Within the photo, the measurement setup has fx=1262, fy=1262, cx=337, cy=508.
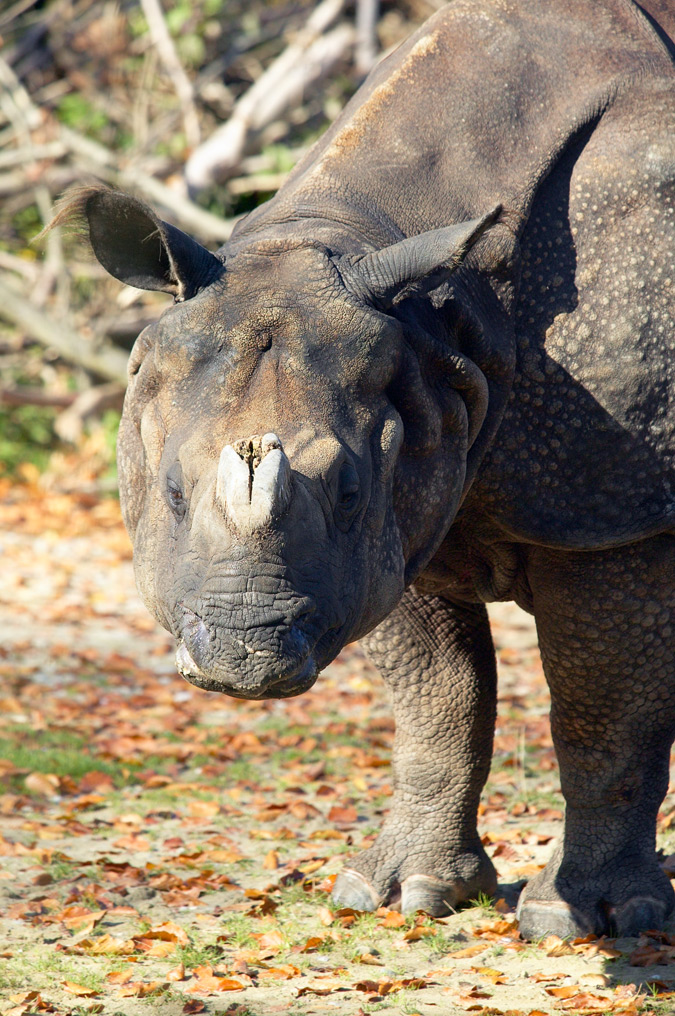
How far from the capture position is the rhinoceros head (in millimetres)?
2826

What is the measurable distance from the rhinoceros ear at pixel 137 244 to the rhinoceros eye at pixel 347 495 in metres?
0.68

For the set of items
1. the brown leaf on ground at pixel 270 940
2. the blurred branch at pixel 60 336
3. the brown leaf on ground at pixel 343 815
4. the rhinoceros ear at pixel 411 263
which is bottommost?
the brown leaf on ground at pixel 270 940

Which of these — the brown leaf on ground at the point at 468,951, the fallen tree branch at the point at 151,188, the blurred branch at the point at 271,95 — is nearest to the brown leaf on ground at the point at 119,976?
the brown leaf on ground at the point at 468,951

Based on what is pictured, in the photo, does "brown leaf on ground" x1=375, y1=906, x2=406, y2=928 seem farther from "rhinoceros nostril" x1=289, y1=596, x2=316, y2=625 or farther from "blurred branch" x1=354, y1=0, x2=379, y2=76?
"blurred branch" x1=354, y1=0, x2=379, y2=76

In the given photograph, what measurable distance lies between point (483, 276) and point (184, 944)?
8.08 ft

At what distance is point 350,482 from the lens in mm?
3072

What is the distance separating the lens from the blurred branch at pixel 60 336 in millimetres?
12422

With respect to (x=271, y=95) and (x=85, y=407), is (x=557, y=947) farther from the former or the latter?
(x=85, y=407)

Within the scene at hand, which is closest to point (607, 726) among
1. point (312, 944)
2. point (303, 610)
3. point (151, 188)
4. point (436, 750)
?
point (436, 750)

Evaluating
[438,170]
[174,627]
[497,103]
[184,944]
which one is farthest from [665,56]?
[184,944]

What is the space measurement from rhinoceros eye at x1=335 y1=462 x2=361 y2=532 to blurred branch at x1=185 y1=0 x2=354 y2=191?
30.6ft

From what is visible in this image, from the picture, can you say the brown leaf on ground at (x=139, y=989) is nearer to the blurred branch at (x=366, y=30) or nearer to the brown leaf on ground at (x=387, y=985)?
the brown leaf on ground at (x=387, y=985)

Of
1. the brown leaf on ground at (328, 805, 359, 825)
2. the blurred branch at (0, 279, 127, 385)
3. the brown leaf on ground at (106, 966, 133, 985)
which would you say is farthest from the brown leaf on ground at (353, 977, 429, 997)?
the blurred branch at (0, 279, 127, 385)

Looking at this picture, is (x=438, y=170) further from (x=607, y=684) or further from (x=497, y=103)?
(x=607, y=684)
